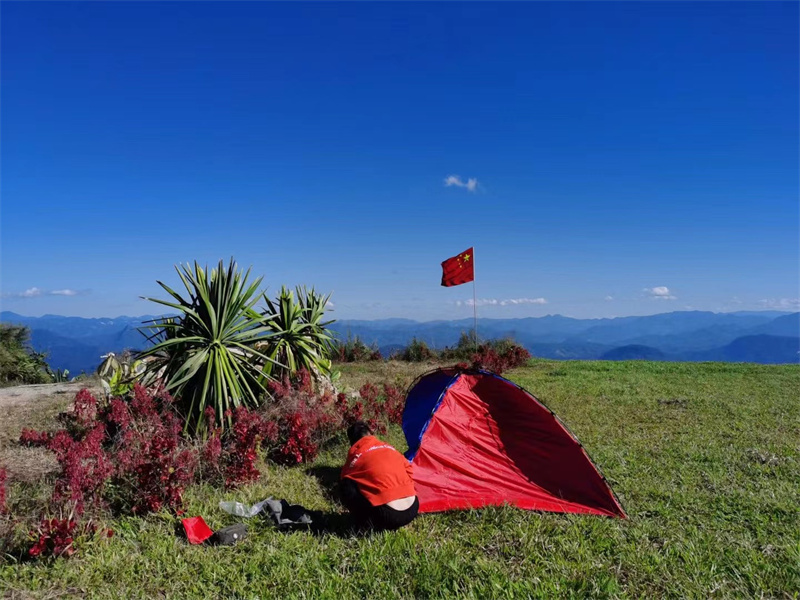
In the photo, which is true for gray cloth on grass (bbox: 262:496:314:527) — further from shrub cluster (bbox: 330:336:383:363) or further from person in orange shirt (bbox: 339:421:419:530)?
shrub cluster (bbox: 330:336:383:363)

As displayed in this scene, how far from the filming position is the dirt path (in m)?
6.05

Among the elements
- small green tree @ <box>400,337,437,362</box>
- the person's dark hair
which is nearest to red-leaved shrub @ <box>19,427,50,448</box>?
the person's dark hair

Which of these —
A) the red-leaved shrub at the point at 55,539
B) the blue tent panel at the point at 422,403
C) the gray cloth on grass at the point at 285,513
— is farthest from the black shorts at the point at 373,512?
the red-leaved shrub at the point at 55,539

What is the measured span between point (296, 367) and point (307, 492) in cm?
407

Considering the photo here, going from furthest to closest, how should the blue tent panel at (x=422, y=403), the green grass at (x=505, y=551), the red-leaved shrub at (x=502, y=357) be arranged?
the red-leaved shrub at (x=502, y=357) < the blue tent panel at (x=422, y=403) < the green grass at (x=505, y=551)

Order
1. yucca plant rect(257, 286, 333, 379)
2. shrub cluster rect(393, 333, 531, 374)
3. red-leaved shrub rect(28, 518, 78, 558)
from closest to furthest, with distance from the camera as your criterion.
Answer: red-leaved shrub rect(28, 518, 78, 558), yucca plant rect(257, 286, 333, 379), shrub cluster rect(393, 333, 531, 374)

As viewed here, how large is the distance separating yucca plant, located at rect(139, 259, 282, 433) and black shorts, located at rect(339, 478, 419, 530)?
339 cm

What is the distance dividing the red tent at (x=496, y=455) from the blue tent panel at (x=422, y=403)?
0.03 metres

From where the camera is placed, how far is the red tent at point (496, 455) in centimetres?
550

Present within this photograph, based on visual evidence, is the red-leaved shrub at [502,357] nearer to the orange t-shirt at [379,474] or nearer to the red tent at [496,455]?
Result: the red tent at [496,455]

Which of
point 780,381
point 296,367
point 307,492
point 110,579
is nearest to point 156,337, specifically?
point 296,367

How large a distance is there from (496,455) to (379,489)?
198cm

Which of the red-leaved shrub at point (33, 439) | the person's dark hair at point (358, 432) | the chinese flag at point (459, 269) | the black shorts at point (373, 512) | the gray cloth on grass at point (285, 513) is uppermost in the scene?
the chinese flag at point (459, 269)

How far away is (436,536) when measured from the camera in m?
4.83
